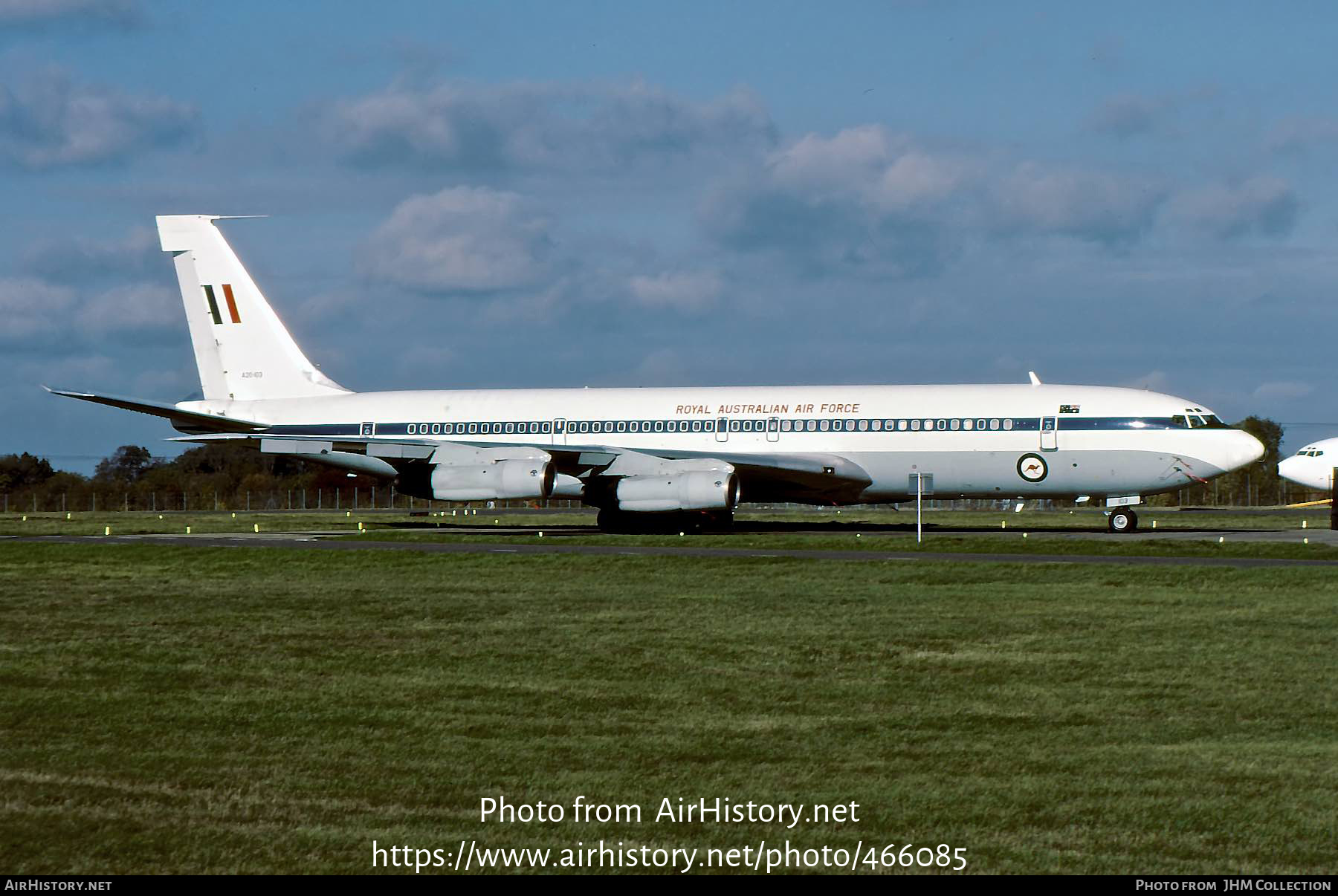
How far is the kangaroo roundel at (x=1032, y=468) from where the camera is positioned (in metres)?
40.9

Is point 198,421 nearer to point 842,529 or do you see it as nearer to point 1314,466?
point 842,529

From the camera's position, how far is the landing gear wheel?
41.9 m

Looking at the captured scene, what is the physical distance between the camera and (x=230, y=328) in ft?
165

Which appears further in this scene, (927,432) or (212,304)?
(212,304)

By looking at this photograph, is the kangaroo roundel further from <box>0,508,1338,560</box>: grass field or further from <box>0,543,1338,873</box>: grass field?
<box>0,543,1338,873</box>: grass field

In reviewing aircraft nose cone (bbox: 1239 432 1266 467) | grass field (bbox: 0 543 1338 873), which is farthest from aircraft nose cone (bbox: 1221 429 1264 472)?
grass field (bbox: 0 543 1338 873)

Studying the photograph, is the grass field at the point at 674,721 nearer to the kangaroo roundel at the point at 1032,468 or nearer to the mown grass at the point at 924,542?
the mown grass at the point at 924,542

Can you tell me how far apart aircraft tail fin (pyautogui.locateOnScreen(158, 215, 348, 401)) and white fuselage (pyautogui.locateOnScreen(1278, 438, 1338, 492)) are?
41238 millimetres

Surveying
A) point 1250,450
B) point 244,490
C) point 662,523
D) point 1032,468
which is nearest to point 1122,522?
point 1032,468

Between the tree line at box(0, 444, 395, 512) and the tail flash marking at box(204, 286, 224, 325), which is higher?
the tail flash marking at box(204, 286, 224, 325)

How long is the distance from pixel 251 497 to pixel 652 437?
52405 millimetres

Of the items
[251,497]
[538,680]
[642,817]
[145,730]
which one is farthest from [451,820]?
[251,497]

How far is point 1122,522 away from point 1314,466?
2686 cm

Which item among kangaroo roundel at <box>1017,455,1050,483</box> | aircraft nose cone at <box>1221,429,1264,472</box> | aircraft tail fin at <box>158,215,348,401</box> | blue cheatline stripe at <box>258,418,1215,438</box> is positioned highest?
aircraft tail fin at <box>158,215,348,401</box>
